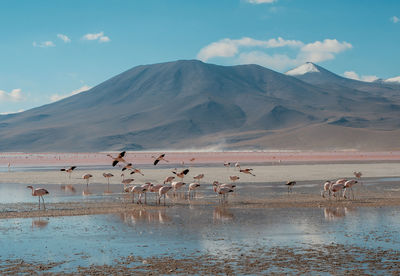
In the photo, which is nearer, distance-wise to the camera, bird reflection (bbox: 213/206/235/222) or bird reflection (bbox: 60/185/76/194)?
bird reflection (bbox: 213/206/235/222)

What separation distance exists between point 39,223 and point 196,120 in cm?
13974

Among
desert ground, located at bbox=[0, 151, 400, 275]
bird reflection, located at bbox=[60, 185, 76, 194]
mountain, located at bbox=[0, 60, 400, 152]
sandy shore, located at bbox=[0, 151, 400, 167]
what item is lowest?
desert ground, located at bbox=[0, 151, 400, 275]

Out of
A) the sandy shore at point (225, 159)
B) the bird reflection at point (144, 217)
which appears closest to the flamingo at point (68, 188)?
the bird reflection at point (144, 217)

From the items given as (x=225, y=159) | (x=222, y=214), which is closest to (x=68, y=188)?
(x=222, y=214)

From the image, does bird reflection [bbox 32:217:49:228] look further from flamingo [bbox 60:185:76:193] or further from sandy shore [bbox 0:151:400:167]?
sandy shore [bbox 0:151:400:167]

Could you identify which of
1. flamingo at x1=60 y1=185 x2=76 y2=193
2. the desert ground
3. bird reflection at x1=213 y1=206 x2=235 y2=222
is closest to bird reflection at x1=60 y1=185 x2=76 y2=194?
flamingo at x1=60 y1=185 x2=76 y2=193

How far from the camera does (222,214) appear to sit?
1628 cm

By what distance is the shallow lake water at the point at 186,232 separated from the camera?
442 inches

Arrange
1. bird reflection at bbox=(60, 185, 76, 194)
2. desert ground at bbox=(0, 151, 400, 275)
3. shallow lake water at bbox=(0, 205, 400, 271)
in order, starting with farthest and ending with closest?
bird reflection at bbox=(60, 185, 76, 194), shallow lake water at bbox=(0, 205, 400, 271), desert ground at bbox=(0, 151, 400, 275)

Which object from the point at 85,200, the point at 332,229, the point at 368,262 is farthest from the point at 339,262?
the point at 85,200

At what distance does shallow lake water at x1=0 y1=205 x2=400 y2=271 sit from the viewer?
1122cm

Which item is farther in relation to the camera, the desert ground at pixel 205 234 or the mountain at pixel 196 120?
the mountain at pixel 196 120

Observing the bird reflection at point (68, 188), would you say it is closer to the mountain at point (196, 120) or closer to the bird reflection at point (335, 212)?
the bird reflection at point (335, 212)

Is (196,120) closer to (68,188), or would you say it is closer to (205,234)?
(68,188)
